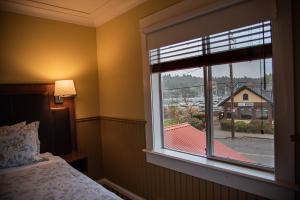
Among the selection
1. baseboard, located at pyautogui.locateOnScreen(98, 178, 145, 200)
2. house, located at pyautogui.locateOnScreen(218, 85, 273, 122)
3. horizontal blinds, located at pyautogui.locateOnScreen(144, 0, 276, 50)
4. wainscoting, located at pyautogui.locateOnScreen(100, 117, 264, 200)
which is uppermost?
horizontal blinds, located at pyautogui.locateOnScreen(144, 0, 276, 50)

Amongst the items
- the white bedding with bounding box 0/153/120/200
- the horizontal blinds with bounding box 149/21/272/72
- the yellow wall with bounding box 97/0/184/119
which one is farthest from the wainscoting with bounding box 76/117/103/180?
the horizontal blinds with bounding box 149/21/272/72

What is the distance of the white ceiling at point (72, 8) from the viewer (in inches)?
98.6

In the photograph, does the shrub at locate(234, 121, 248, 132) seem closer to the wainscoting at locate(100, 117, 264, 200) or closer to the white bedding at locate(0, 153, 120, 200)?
the wainscoting at locate(100, 117, 264, 200)

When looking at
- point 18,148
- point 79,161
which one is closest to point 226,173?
point 79,161

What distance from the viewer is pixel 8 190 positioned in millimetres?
1570

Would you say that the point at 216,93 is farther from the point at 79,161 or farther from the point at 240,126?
the point at 79,161

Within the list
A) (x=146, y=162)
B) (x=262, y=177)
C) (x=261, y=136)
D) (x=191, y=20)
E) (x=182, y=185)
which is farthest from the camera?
(x=146, y=162)

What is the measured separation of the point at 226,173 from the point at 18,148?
1.92m

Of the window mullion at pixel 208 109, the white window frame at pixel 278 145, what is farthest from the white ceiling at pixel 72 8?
the window mullion at pixel 208 109

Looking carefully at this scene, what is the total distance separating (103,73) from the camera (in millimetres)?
3182

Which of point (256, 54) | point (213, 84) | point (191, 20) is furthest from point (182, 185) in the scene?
point (191, 20)

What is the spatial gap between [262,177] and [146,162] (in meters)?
1.29

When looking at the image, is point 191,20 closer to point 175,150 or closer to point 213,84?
point 213,84

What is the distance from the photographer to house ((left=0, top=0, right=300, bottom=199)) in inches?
92.1
